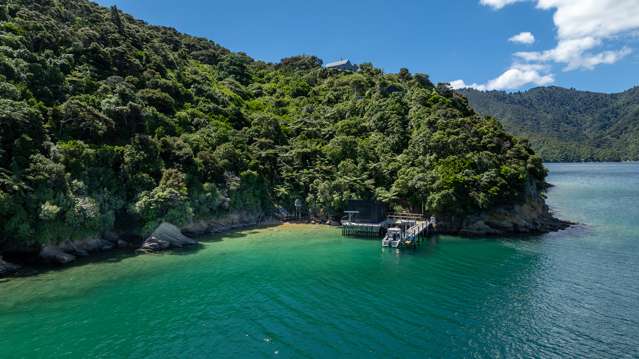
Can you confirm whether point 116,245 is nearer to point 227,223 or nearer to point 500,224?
point 227,223

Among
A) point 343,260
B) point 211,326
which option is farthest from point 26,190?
point 343,260

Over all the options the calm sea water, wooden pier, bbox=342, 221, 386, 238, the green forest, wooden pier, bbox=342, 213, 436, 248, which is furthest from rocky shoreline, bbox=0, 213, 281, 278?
wooden pier, bbox=342, 213, 436, 248

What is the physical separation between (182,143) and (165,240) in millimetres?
16614

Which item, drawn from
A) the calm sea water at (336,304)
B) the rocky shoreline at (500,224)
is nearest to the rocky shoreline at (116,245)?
the calm sea water at (336,304)

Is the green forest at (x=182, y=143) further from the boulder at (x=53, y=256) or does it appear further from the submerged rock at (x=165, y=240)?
Answer: the boulder at (x=53, y=256)

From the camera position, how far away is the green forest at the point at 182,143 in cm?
3962

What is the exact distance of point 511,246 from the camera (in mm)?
44781

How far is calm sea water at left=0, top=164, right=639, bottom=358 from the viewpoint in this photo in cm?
2102

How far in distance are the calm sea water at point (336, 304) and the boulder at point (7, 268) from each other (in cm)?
313

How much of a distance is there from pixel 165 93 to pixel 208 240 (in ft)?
110

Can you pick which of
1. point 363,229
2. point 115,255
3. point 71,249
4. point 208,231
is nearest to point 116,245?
point 115,255

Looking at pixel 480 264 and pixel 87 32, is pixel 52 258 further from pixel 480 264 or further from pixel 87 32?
pixel 87 32

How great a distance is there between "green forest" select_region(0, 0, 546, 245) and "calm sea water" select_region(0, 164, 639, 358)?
861cm

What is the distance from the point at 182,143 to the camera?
2163 inches
